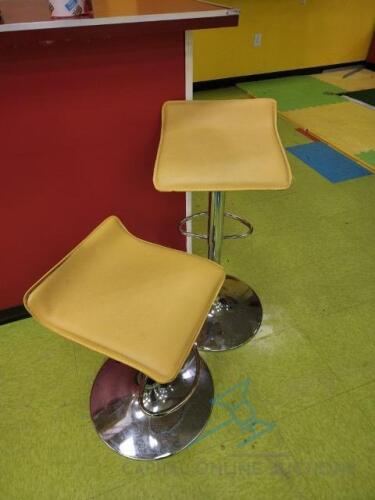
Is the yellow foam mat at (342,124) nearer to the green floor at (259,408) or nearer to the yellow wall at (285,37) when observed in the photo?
the yellow wall at (285,37)

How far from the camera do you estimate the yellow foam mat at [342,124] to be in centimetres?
309

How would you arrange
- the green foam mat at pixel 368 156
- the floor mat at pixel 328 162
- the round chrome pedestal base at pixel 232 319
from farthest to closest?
the green foam mat at pixel 368 156 → the floor mat at pixel 328 162 → the round chrome pedestal base at pixel 232 319

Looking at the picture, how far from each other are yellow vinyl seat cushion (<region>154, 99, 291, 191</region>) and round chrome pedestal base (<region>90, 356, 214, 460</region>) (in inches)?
33.3

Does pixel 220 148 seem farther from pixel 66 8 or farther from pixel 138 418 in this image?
pixel 138 418

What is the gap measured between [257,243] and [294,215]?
1.36ft

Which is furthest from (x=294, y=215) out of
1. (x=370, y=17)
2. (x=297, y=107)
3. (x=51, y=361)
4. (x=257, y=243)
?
(x=370, y=17)

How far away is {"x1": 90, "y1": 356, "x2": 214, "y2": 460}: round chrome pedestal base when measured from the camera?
4.09 feet

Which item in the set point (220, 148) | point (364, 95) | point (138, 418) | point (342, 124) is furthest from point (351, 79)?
point (138, 418)

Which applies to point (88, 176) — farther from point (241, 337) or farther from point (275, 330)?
point (275, 330)

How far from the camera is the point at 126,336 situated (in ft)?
2.60

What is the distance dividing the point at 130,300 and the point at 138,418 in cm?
67

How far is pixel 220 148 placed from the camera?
3.52ft

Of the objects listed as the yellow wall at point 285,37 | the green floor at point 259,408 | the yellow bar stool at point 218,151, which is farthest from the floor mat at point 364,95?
the yellow bar stool at point 218,151

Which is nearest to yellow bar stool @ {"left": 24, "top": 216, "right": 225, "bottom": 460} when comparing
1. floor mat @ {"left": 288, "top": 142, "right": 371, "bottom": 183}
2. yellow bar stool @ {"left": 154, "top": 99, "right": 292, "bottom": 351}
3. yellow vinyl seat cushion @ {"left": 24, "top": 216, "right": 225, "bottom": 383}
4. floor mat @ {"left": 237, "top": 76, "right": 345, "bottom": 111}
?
yellow vinyl seat cushion @ {"left": 24, "top": 216, "right": 225, "bottom": 383}
